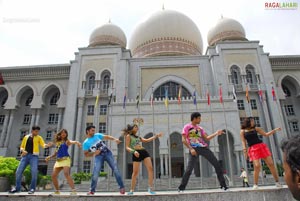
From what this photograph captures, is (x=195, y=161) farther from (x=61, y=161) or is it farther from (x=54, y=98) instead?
(x=54, y=98)

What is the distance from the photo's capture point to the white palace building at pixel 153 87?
19578mm

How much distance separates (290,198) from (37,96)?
2544 cm

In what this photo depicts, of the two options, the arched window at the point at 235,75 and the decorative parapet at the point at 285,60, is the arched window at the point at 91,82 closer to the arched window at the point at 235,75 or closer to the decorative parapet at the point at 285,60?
the arched window at the point at 235,75

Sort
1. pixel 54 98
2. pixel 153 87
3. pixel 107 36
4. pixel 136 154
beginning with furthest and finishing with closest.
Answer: pixel 107 36
pixel 54 98
pixel 153 87
pixel 136 154

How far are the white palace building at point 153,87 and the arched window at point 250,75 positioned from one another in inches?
3.7

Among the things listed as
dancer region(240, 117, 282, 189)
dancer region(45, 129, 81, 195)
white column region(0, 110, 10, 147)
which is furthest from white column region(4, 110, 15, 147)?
dancer region(240, 117, 282, 189)

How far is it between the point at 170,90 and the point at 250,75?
8231mm

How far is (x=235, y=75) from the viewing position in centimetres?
2322

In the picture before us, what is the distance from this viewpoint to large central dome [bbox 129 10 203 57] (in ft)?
87.8

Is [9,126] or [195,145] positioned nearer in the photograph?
[195,145]

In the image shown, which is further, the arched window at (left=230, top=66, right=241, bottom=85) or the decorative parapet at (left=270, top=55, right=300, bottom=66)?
the decorative parapet at (left=270, top=55, right=300, bottom=66)

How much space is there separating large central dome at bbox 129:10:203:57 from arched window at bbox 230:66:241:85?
5756 millimetres

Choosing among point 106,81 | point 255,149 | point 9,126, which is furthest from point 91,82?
point 255,149

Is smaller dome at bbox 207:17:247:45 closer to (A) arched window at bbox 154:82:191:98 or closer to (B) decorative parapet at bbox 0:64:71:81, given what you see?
(A) arched window at bbox 154:82:191:98
